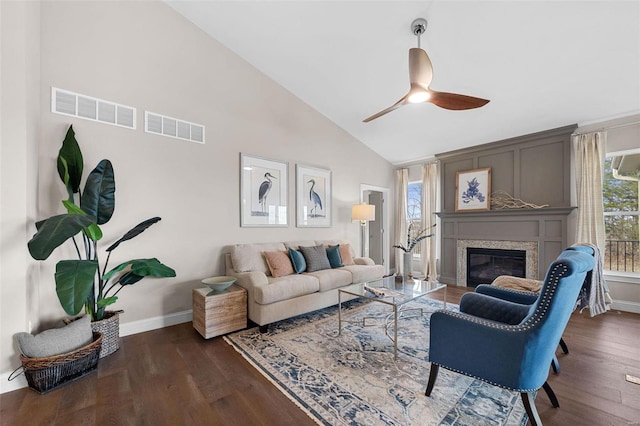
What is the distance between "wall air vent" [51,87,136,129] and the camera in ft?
8.47

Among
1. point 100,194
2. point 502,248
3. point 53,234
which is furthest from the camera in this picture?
point 502,248

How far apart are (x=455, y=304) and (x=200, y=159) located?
4121mm

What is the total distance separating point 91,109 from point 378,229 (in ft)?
18.0

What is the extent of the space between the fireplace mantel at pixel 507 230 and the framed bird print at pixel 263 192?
10.4 ft

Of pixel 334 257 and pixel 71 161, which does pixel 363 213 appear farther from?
pixel 71 161

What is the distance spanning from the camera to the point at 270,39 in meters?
3.39

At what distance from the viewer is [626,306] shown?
3613 mm

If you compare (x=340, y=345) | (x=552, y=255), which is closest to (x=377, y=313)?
(x=340, y=345)

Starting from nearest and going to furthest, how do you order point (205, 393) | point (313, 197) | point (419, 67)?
point (205, 393), point (419, 67), point (313, 197)

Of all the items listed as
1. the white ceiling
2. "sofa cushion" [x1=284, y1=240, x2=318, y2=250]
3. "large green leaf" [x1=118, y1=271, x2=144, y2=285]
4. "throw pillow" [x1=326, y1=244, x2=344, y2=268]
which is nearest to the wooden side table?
"large green leaf" [x1=118, y1=271, x2=144, y2=285]

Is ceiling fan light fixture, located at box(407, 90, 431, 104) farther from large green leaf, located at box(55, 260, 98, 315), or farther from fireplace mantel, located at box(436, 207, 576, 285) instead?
fireplace mantel, located at box(436, 207, 576, 285)

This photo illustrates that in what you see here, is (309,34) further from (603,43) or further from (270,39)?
(603,43)

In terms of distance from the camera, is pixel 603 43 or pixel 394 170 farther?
pixel 394 170

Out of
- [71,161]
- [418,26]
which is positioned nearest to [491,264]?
[418,26]
